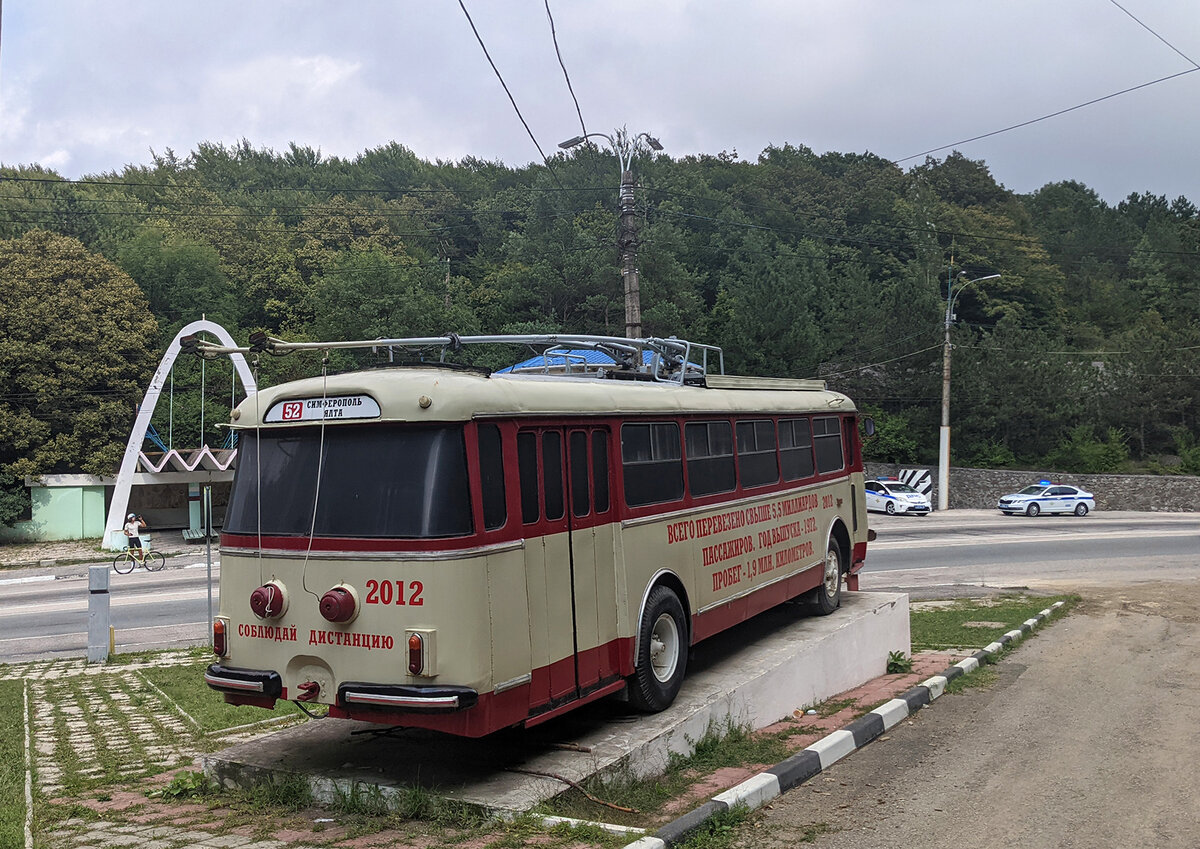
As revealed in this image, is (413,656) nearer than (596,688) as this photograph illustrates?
Yes

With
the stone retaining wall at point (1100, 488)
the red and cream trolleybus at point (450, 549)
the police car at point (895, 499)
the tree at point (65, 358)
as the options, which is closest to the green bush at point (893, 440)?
the stone retaining wall at point (1100, 488)

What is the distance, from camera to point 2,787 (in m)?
6.96

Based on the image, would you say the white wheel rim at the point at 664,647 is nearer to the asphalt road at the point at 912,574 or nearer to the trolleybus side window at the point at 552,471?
the trolleybus side window at the point at 552,471

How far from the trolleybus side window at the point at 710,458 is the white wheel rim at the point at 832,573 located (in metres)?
3.01

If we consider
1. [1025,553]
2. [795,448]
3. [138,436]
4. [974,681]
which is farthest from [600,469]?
[138,436]

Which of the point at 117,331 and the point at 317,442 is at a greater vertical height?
the point at 117,331

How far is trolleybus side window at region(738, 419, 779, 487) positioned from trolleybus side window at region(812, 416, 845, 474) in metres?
1.52

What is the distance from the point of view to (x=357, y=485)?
21.2 feet

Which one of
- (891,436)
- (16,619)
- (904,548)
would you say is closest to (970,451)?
(891,436)

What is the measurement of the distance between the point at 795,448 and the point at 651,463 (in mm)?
3731

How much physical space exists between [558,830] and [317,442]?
2859 mm

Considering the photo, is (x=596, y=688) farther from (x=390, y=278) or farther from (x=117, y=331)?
(x=390, y=278)

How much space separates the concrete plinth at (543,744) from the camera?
252 inches

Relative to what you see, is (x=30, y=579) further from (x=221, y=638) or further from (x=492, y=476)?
(x=492, y=476)
